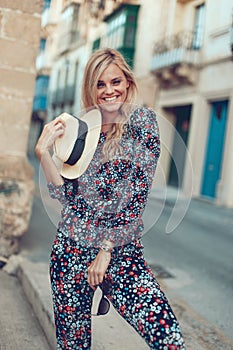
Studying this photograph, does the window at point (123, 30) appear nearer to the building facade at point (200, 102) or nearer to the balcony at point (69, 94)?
the building facade at point (200, 102)

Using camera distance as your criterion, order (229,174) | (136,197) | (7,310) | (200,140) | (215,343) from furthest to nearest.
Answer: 1. (200,140)
2. (229,174)
3. (7,310)
4. (215,343)
5. (136,197)

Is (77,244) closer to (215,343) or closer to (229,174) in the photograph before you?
(215,343)

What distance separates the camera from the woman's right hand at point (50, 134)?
5.53ft

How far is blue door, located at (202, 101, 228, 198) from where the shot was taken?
12.3 metres

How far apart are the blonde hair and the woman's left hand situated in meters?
0.32

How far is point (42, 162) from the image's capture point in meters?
1.74

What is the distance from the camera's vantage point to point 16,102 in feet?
13.9

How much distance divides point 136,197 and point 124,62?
1.52 ft

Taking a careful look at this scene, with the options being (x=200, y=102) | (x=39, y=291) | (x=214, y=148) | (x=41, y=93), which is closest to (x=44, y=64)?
(x=41, y=93)

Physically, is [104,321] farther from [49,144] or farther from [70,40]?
[70,40]

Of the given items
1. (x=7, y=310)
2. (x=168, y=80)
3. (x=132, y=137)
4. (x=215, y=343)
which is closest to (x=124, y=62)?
(x=132, y=137)

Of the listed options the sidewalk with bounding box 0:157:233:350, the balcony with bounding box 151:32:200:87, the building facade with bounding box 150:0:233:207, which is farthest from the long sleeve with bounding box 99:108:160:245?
the balcony with bounding box 151:32:200:87

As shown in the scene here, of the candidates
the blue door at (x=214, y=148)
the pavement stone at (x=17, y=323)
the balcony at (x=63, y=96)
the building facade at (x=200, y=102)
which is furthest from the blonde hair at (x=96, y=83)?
the balcony at (x=63, y=96)

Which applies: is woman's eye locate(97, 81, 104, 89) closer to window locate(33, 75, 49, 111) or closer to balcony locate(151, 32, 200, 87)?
balcony locate(151, 32, 200, 87)
